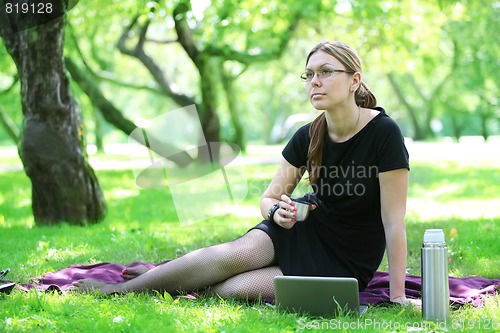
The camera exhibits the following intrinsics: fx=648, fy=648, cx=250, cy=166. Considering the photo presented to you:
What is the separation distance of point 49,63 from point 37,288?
313 centimetres

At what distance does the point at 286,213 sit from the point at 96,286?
1222 mm

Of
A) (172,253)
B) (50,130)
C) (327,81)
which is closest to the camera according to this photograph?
(327,81)

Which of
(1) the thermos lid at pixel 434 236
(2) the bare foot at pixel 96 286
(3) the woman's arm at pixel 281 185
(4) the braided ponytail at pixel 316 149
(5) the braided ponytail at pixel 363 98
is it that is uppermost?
(5) the braided ponytail at pixel 363 98

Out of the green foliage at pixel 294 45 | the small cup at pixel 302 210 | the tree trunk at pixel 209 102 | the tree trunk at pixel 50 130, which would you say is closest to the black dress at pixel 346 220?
the small cup at pixel 302 210

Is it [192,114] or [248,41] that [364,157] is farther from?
[248,41]

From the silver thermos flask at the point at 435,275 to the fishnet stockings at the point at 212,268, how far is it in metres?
0.93

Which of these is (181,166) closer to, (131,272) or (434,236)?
(131,272)

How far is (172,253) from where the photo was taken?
5.23m

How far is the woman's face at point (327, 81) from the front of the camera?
358 cm

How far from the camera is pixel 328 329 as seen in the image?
10.0ft

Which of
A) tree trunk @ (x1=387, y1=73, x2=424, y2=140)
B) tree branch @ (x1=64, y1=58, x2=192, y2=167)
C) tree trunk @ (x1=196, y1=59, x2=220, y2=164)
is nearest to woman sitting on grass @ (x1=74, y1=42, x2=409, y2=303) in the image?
tree branch @ (x1=64, y1=58, x2=192, y2=167)

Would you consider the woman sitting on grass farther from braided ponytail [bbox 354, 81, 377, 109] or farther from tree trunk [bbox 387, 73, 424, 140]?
tree trunk [bbox 387, 73, 424, 140]

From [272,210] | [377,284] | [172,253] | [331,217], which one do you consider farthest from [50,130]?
[377,284]

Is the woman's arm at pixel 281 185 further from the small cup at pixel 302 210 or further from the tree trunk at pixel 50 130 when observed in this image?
the tree trunk at pixel 50 130
